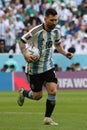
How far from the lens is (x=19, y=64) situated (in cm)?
2608

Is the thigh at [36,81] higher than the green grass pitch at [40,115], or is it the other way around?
the thigh at [36,81]

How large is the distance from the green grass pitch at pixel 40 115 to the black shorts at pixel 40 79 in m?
0.70

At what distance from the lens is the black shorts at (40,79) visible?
12031mm

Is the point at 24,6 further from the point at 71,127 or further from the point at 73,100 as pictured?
the point at 71,127

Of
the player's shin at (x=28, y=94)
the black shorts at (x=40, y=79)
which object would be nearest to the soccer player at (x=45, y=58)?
the black shorts at (x=40, y=79)

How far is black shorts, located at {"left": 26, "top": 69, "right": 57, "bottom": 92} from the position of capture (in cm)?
1203

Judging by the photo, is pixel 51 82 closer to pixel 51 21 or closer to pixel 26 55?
pixel 26 55

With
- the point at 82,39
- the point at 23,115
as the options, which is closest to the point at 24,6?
the point at 82,39

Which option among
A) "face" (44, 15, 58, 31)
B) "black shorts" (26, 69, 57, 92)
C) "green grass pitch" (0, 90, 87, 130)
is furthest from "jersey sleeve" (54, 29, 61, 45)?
"green grass pitch" (0, 90, 87, 130)

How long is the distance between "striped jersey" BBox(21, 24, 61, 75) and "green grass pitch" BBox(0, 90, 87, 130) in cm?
110

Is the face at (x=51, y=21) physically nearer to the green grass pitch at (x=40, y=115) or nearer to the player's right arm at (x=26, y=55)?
the player's right arm at (x=26, y=55)

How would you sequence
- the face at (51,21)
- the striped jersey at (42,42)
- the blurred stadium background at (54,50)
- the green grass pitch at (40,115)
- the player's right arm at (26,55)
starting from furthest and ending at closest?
1. the blurred stadium background at (54,50)
2. the striped jersey at (42,42)
3. the face at (51,21)
4. the player's right arm at (26,55)
5. the green grass pitch at (40,115)

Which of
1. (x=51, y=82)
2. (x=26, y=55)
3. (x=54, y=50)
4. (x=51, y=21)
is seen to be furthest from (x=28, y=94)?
(x=54, y=50)

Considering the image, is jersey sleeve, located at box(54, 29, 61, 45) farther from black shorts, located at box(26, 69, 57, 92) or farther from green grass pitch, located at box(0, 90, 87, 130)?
green grass pitch, located at box(0, 90, 87, 130)
